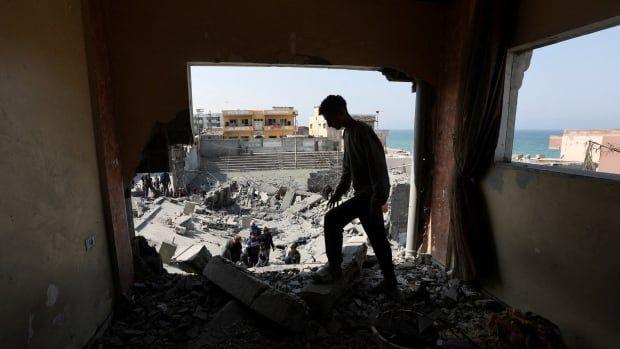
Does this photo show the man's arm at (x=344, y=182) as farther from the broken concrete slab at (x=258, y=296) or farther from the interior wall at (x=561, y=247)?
the interior wall at (x=561, y=247)

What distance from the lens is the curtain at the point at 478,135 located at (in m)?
2.90

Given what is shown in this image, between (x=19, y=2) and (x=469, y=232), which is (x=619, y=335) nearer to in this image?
(x=469, y=232)

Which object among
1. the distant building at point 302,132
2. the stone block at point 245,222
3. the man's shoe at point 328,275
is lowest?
the stone block at point 245,222

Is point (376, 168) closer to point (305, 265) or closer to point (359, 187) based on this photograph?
point (359, 187)

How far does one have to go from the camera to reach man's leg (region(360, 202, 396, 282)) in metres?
2.93

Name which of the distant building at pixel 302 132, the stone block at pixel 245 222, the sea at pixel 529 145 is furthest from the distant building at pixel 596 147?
the distant building at pixel 302 132

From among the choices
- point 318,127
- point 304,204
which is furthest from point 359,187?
point 318,127

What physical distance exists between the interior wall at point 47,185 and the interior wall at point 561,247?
3.80m

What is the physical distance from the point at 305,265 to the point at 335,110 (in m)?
2.33

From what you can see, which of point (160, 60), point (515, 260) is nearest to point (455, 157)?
point (515, 260)

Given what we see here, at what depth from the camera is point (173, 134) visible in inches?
136

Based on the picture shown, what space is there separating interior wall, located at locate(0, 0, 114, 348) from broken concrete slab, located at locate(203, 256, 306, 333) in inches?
41.4

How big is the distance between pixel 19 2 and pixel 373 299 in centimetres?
368

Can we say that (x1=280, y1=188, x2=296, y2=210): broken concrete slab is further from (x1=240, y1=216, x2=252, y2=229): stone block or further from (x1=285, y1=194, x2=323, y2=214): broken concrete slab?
(x1=240, y1=216, x2=252, y2=229): stone block
